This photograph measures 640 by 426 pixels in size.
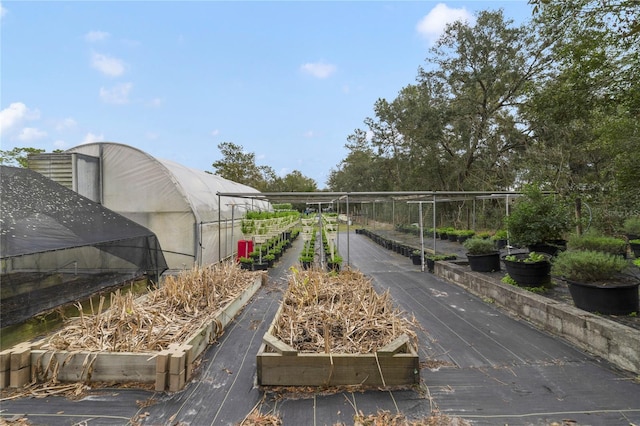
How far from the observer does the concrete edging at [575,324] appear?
262 cm

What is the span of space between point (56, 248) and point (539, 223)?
6965 millimetres

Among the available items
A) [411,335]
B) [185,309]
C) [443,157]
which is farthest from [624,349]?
[443,157]

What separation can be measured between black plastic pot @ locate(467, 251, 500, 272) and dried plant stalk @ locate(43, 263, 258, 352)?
4.41 meters

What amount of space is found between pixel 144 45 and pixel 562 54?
8.80 m

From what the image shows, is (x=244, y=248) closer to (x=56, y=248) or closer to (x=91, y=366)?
(x=56, y=248)

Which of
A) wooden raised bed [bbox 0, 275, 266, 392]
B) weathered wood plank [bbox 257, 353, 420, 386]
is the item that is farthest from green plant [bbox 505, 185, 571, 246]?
wooden raised bed [bbox 0, 275, 266, 392]

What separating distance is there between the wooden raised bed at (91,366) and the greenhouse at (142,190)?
4.32m

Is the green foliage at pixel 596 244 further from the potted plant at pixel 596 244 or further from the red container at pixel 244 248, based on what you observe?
the red container at pixel 244 248

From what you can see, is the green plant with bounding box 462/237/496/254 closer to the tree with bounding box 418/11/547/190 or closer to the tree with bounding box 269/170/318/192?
the tree with bounding box 418/11/547/190

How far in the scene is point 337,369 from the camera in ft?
7.91

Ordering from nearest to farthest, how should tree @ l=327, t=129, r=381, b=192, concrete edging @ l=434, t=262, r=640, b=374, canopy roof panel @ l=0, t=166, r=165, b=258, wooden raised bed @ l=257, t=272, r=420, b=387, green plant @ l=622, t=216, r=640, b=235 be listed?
1. wooden raised bed @ l=257, t=272, r=420, b=387
2. concrete edging @ l=434, t=262, r=640, b=374
3. canopy roof panel @ l=0, t=166, r=165, b=258
4. green plant @ l=622, t=216, r=640, b=235
5. tree @ l=327, t=129, r=381, b=192

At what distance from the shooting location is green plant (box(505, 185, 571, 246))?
4969 millimetres

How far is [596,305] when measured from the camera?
128 inches

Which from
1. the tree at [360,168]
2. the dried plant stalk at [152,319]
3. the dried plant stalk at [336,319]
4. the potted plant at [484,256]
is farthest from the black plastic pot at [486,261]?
the tree at [360,168]
